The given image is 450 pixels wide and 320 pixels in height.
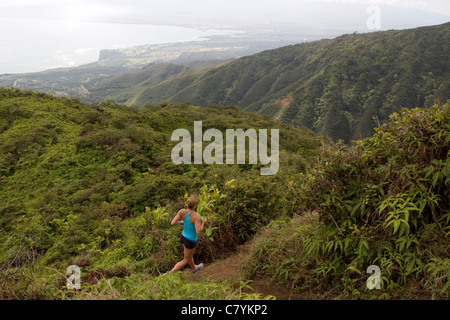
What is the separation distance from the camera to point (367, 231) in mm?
3104

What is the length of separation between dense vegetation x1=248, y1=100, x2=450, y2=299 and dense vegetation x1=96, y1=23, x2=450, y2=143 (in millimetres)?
49608

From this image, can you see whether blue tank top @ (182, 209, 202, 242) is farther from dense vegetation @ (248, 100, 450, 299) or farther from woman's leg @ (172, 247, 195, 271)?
dense vegetation @ (248, 100, 450, 299)

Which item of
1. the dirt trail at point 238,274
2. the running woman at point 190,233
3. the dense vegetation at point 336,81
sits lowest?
the dirt trail at point 238,274

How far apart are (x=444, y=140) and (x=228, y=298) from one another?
272 centimetres

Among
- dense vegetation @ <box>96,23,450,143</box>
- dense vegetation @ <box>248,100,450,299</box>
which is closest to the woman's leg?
dense vegetation @ <box>248,100,450,299</box>

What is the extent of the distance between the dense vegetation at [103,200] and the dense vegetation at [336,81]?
43.3 meters

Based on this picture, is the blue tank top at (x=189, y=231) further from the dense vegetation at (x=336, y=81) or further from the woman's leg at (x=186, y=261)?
the dense vegetation at (x=336, y=81)

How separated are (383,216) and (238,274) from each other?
2003 mm

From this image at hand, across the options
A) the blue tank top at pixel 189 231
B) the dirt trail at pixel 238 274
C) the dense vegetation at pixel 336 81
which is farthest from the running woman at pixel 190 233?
the dense vegetation at pixel 336 81

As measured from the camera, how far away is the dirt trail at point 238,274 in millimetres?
3360

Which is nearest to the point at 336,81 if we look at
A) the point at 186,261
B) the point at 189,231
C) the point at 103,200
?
the point at 103,200

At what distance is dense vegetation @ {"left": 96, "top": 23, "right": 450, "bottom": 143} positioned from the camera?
212ft

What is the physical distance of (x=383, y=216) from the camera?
3045 millimetres
